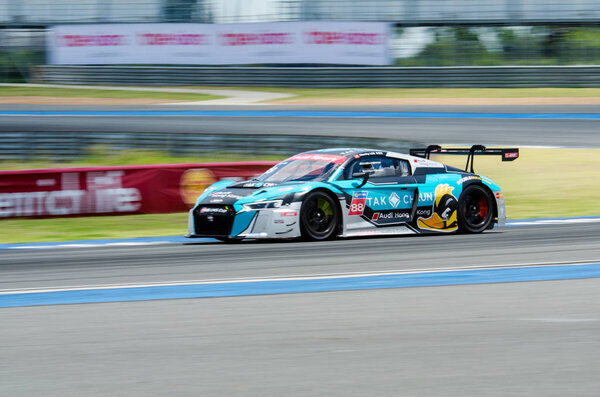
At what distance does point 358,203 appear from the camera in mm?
10391

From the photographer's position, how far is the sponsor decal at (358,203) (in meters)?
10.4

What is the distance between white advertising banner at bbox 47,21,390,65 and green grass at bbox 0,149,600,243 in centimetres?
1474

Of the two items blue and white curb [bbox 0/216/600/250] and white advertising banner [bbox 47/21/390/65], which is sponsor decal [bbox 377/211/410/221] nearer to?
blue and white curb [bbox 0/216/600/250]

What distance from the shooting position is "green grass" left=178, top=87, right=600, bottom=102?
93.0 ft

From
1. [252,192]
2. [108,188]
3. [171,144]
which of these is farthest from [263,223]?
[171,144]

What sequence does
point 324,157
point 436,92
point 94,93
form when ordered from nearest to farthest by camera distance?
point 324,157, point 436,92, point 94,93

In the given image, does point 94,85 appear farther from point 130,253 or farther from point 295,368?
point 295,368

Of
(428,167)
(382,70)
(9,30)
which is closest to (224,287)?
(428,167)

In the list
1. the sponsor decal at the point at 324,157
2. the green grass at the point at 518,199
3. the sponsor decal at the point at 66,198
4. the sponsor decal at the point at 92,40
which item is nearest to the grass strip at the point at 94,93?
the sponsor decal at the point at 92,40

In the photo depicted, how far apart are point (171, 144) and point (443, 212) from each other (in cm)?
781

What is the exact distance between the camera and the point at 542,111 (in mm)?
24781

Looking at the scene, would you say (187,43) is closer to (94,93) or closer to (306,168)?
(94,93)

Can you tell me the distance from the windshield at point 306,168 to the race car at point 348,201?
1cm

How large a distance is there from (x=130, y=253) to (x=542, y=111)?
18031 mm
